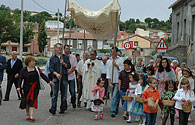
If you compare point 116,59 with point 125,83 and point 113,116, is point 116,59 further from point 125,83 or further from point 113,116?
point 113,116

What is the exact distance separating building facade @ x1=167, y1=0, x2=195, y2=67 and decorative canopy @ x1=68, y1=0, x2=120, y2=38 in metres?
14.1

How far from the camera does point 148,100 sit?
6.79 m

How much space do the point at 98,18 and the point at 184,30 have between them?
21561 mm

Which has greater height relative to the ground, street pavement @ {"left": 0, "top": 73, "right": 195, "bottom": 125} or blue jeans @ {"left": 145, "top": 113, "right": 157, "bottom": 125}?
blue jeans @ {"left": 145, "top": 113, "right": 157, "bottom": 125}

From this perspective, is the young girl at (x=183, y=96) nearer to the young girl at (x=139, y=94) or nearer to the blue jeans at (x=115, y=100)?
the young girl at (x=139, y=94)


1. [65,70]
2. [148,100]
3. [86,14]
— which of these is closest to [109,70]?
[65,70]

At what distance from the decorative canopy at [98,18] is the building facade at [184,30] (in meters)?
14.1

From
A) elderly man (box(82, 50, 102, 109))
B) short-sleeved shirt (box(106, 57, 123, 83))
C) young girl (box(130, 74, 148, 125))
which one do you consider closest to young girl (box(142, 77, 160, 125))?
young girl (box(130, 74, 148, 125))

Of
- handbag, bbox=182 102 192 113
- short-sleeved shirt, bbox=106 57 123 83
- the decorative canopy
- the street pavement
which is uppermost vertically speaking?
the decorative canopy

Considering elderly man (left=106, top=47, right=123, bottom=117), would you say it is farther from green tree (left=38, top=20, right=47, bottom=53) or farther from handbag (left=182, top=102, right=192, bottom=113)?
green tree (left=38, top=20, right=47, bottom=53)

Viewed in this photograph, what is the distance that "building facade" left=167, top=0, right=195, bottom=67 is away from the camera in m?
26.6

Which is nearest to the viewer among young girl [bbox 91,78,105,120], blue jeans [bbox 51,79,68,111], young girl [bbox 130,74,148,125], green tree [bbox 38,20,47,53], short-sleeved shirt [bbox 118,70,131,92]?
young girl [bbox 130,74,148,125]

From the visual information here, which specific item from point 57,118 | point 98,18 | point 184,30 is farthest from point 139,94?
point 184,30

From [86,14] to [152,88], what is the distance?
13.0 ft
